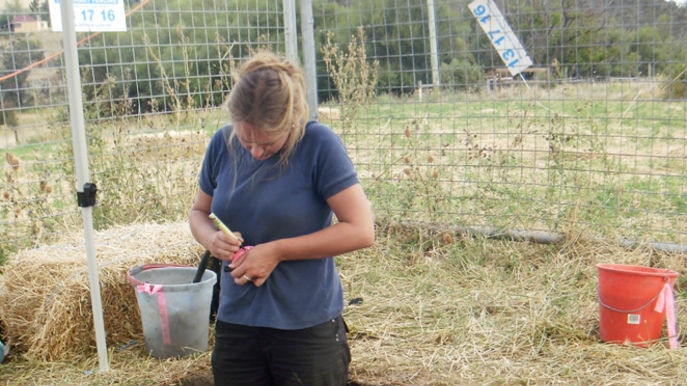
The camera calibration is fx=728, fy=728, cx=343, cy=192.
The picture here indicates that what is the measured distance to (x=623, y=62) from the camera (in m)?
5.09

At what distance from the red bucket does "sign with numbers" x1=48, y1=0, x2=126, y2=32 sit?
3.78 m

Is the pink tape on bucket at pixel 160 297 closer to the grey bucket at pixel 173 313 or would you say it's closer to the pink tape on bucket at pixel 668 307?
the grey bucket at pixel 173 313

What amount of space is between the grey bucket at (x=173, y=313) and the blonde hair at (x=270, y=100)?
1687mm

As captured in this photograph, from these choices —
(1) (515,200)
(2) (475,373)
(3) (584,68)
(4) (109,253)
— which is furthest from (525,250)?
(4) (109,253)

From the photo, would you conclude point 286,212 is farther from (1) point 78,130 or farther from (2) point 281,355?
(1) point 78,130

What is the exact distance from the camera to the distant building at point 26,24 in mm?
5414

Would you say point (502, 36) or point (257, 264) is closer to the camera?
point (257, 264)

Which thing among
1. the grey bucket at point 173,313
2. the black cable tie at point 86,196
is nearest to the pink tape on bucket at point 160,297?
the grey bucket at point 173,313

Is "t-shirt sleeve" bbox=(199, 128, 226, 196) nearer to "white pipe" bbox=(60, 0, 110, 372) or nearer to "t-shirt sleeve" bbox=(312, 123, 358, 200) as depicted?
"t-shirt sleeve" bbox=(312, 123, 358, 200)

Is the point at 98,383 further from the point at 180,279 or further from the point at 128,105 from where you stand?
the point at 128,105

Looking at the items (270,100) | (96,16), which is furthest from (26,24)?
(270,100)

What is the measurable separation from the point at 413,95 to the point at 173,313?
9.70ft

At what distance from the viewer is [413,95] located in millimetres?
5938

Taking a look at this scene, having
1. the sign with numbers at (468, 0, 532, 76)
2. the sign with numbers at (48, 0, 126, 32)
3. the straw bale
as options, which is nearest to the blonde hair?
the straw bale
